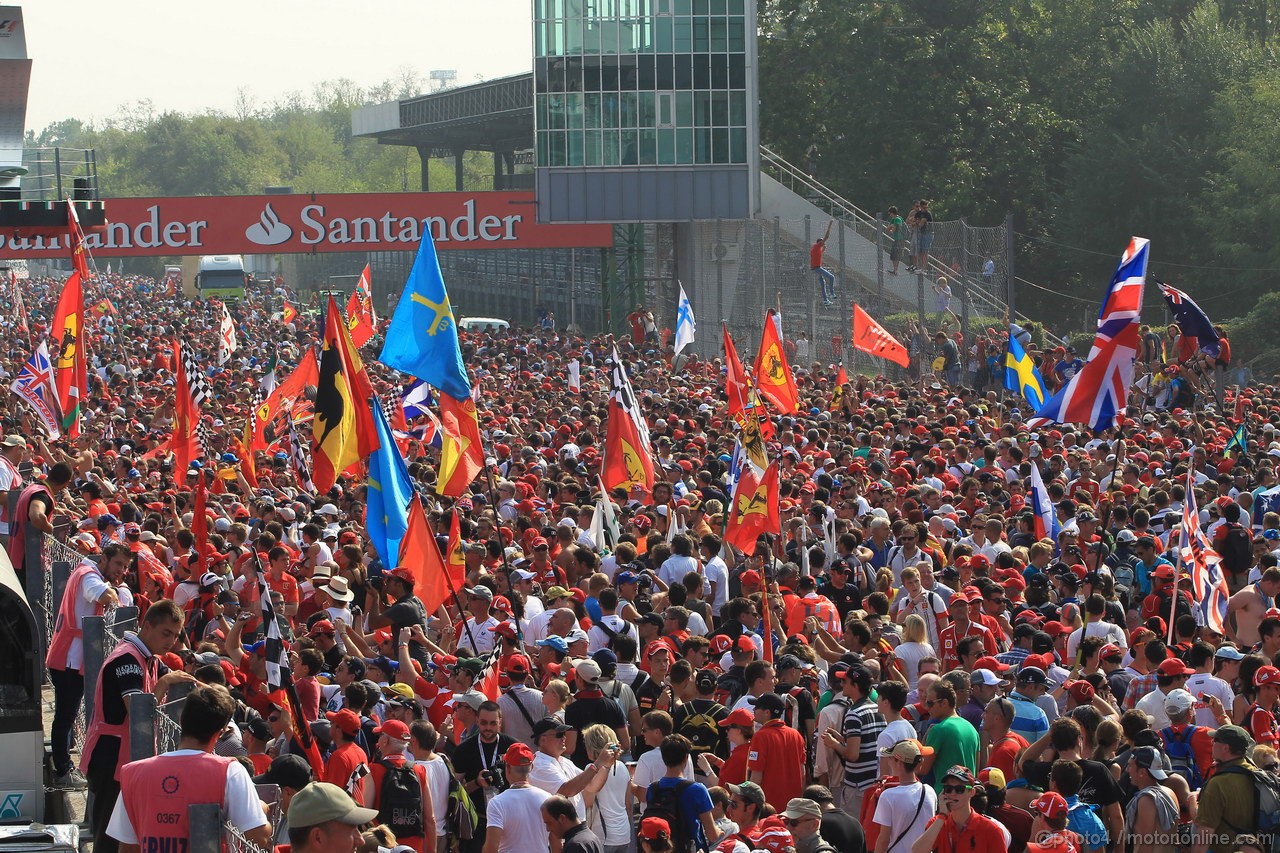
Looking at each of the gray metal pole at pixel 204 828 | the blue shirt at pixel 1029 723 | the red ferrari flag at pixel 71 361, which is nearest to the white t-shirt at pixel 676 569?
the blue shirt at pixel 1029 723

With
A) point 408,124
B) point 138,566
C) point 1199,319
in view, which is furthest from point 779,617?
point 408,124

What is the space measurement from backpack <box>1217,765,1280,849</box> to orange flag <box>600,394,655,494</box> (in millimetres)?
9082

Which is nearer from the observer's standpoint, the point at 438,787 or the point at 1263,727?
the point at 438,787

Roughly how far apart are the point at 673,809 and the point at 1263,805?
271cm

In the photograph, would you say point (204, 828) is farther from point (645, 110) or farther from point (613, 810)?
point (645, 110)

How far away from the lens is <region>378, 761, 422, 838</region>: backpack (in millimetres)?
8188

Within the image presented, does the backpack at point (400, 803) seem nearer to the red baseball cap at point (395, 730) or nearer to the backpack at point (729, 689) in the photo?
the red baseball cap at point (395, 730)

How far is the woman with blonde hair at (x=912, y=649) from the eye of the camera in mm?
10586

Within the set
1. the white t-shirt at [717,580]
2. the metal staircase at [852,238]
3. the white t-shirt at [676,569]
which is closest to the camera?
the white t-shirt at [676,569]

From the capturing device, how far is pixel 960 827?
754cm

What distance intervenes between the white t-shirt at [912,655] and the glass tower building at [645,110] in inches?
1558

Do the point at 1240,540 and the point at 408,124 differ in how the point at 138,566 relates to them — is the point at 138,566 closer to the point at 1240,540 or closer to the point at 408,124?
the point at 1240,540

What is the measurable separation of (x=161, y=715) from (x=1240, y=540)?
933cm

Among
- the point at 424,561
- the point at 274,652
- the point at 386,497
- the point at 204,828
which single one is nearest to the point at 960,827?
the point at 204,828
